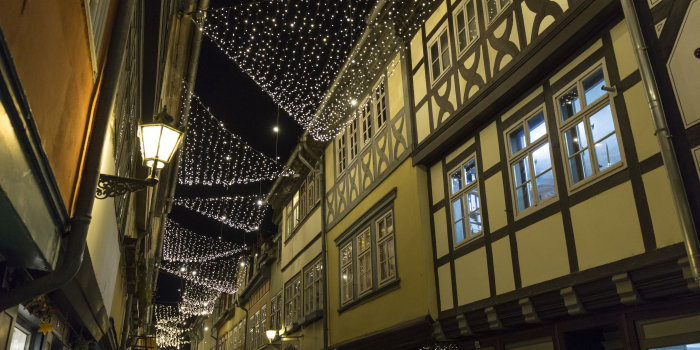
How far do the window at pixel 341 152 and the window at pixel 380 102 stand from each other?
7.85ft

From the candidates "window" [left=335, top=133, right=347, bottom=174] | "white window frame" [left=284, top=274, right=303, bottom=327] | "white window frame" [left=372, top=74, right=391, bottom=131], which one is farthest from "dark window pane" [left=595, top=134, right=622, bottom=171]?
"white window frame" [left=284, top=274, right=303, bottom=327]

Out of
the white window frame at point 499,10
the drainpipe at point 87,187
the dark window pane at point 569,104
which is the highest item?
the white window frame at point 499,10

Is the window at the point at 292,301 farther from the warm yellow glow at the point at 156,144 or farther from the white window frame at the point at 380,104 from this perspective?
the warm yellow glow at the point at 156,144

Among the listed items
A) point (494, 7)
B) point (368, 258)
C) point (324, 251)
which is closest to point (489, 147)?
point (494, 7)

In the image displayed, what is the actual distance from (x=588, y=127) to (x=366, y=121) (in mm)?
7609

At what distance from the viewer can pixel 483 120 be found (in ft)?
28.3

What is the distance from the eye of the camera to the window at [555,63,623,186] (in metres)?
6.25

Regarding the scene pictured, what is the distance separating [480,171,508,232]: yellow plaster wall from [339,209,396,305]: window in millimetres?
3300

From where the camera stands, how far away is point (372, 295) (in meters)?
12.0

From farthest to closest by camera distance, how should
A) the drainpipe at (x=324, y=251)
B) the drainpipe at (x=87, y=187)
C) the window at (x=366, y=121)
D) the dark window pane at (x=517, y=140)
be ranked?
the drainpipe at (x=324, y=251) < the window at (x=366, y=121) < the dark window pane at (x=517, y=140) < the drainpipe at (x=87, y=187)

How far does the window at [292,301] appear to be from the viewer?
18.3 m

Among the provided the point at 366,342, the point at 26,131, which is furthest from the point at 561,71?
the point at 366,342

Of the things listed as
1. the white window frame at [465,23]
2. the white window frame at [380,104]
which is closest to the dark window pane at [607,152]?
the white window frame at [465,23]

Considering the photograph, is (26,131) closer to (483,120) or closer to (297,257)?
(483,120)
